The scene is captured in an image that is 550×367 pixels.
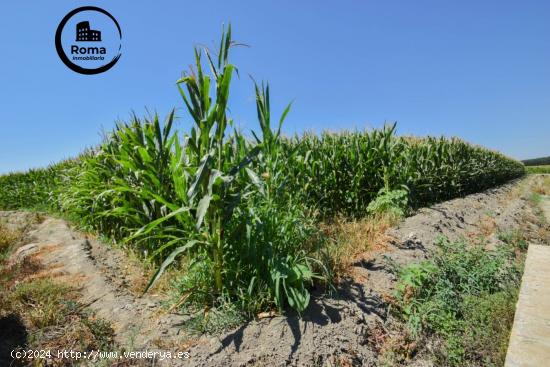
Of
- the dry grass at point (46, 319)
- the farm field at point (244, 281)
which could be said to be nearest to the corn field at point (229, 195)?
the farm field at point (244, 281)

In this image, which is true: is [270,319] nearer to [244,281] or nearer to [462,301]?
[244,281]

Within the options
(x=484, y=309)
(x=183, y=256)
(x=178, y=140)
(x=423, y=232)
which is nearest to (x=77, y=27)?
(x=178, y=140)

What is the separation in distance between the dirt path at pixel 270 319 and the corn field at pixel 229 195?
0.22 m

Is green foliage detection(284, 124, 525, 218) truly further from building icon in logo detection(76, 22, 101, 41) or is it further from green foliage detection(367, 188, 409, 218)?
building icon in logo detection(76, 22, 101, 41)

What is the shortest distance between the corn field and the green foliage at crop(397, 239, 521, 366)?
3.18 ft

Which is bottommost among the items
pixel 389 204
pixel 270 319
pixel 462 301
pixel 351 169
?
pixel 462 301

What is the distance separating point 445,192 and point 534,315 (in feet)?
Result: 21.8

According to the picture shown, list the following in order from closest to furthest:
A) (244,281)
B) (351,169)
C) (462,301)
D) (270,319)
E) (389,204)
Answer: (270,319)
(244,281)
(462,301)
(389,204)
(351,169)

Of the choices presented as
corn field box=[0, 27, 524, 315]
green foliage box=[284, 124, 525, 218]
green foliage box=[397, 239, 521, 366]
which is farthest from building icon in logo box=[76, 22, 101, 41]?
green foliage box=[397, 239, 521, 366]

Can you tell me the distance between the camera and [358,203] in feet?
19.9

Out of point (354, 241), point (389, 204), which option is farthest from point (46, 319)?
point (389, 204)

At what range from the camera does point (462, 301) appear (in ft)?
10.6

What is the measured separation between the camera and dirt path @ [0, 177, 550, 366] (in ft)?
7.23

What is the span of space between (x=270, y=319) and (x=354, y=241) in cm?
179
